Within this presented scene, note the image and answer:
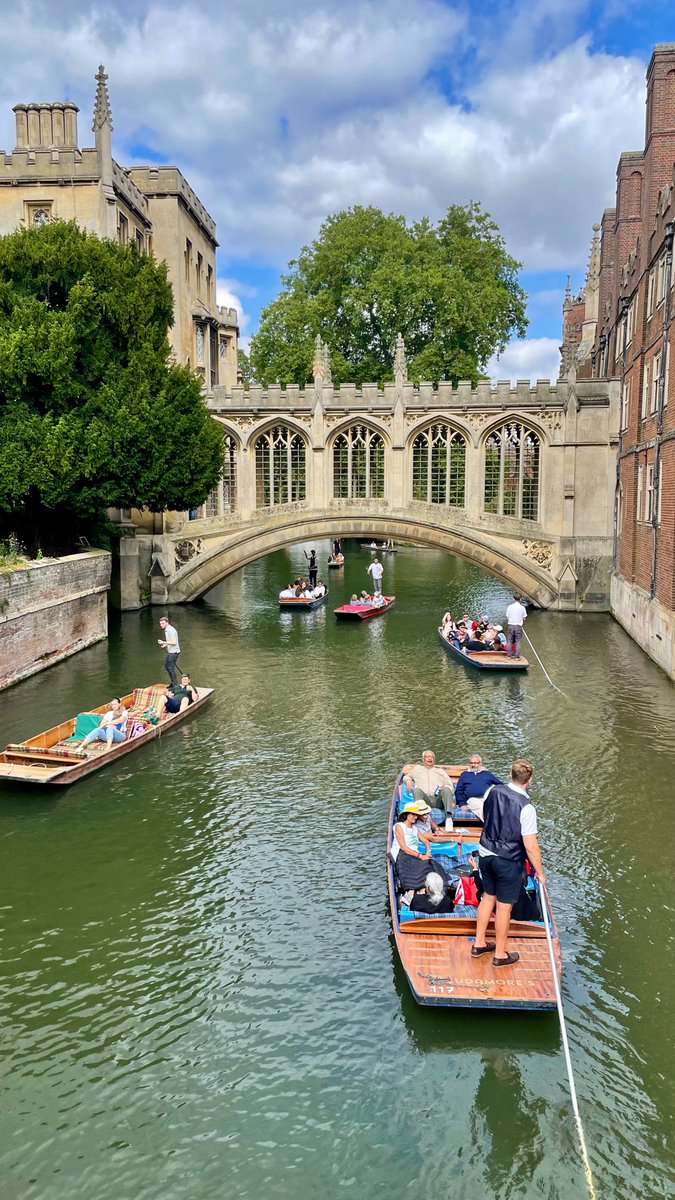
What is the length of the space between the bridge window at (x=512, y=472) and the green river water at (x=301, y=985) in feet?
48.0

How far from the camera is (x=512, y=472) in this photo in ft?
97.6

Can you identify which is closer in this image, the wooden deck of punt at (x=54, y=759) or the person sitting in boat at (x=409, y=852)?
the person sitting in boat at (x=409, y=852)

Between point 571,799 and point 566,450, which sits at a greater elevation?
point 566,450

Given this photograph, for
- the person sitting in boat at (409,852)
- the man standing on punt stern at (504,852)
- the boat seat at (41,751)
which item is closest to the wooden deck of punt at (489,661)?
the boat seat at (41,751)

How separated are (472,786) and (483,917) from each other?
3532 mm

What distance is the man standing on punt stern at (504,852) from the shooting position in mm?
6984

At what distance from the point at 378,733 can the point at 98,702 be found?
5731 mm

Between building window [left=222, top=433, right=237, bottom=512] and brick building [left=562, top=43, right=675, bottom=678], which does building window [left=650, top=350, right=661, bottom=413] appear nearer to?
brick building [left=562, top=43, right=675, bottom=678]

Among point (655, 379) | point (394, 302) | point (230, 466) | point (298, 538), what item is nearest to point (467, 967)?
point (655, 379)

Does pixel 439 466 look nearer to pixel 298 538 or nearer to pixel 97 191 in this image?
pixel 298 538

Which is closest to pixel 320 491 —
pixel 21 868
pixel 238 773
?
pixel 238 773

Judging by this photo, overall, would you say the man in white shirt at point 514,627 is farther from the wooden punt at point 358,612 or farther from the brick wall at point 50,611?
the brick wall at point 50,611

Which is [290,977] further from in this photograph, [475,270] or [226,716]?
[475,270]

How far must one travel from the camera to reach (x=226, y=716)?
16.2 m
